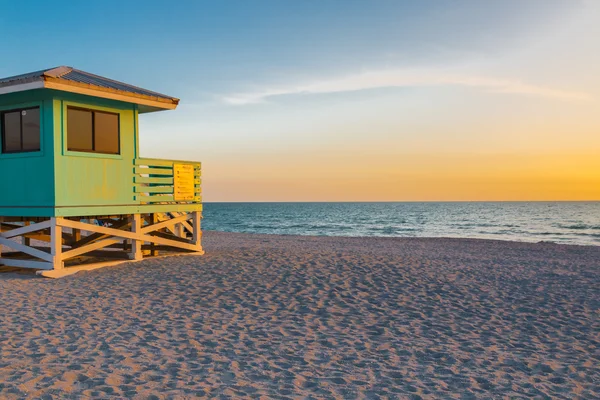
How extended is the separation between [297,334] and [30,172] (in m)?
9.06

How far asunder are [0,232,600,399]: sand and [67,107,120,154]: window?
10.8 ft

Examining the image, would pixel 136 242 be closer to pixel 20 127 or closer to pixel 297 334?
pixel 20 127

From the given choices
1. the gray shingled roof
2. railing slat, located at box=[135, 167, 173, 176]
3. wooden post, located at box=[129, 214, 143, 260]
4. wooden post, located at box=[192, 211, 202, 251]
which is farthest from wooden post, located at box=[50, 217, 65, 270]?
wooden post, located at box=[192, 211, 202, 251]

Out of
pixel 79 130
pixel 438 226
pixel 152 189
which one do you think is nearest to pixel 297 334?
pixel 79 130

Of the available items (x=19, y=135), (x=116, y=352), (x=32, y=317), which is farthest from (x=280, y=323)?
(x=19, y=135)

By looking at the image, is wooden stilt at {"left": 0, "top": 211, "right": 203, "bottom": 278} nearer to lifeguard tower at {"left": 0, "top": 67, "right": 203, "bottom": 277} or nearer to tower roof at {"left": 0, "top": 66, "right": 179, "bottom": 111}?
lifeguard tower at {"left": 0, "top": 67, "right": 203, "bottom": 277}

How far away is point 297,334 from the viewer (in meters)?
7.92

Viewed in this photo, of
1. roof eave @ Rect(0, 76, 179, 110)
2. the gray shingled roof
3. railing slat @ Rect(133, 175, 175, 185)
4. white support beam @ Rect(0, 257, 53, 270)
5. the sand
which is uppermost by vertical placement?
the gray shingled roof

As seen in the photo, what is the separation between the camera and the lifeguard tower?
12.8 m

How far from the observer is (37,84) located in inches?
470

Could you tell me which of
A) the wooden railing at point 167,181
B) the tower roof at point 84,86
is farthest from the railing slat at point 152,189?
the tower roof at point 84,86

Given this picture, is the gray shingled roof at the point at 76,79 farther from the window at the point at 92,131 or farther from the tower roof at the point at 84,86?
the window at the point at 92,131

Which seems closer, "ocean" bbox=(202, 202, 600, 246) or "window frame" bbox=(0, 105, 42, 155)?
"window frame" bbox=(0, 105, 42, 155)

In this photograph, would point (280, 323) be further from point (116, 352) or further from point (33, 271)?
point (33, 271)
